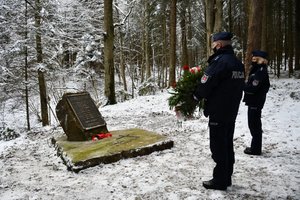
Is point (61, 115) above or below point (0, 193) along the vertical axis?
above

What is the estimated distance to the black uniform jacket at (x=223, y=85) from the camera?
3746mm

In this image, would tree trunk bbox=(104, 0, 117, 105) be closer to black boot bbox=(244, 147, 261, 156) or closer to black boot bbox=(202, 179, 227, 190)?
black boot bbox=(244, 147, 261, 156)

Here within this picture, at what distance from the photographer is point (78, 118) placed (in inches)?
269

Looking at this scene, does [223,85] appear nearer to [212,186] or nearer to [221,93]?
[221,93]

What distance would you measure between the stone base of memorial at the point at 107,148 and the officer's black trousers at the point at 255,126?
173 cm

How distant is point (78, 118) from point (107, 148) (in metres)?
1.43

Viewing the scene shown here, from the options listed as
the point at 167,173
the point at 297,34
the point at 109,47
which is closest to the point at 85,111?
the point at 167,173

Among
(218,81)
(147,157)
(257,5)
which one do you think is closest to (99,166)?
(147,157)

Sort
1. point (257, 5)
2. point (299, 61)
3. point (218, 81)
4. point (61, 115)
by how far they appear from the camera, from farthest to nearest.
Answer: point (299, 61) → point (257, 5) → point (61, 115) → point (218, 81)

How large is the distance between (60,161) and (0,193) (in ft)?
4.76

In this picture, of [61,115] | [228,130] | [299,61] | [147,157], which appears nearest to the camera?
[228,130]

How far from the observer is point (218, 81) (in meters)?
3.76

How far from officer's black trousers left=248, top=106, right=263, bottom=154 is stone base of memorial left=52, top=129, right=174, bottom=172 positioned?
1732mm

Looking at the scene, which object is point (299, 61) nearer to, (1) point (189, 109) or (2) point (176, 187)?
(1) point (189, 109)
